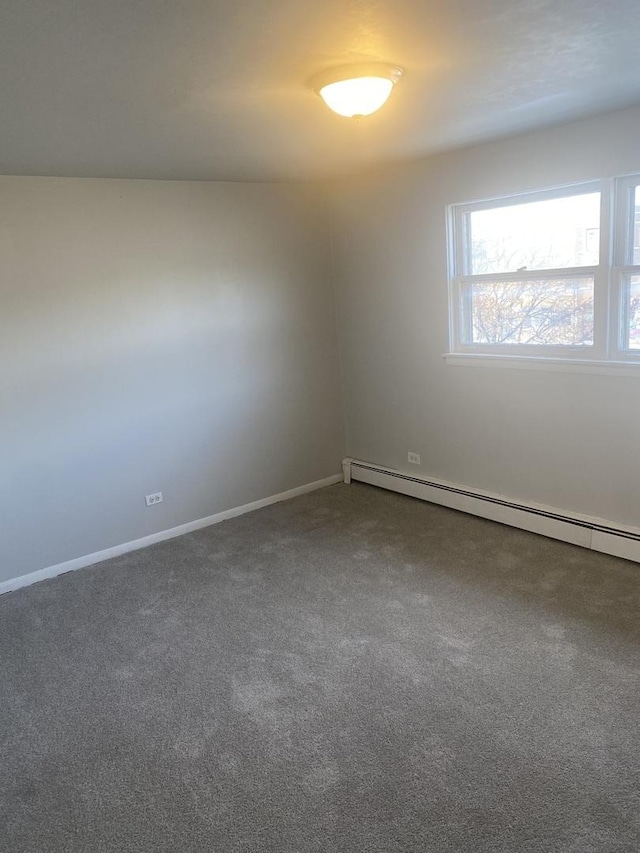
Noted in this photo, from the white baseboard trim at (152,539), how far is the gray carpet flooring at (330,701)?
9 centimetres

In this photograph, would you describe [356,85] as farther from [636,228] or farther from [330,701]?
[330,701]

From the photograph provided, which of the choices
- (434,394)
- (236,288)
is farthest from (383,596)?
(236,288)

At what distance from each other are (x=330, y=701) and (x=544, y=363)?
7.56ft

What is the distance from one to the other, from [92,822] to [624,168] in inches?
145

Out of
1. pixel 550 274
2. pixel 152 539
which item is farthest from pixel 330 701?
pixel 550 274

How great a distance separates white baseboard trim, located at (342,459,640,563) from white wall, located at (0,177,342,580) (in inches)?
25.0

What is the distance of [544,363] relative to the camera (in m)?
3.66

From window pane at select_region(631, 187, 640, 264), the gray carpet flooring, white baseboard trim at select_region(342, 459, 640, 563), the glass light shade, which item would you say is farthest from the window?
the glass light shade

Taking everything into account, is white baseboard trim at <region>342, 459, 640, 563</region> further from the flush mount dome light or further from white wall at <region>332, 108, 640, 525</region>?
the flush mount dome light

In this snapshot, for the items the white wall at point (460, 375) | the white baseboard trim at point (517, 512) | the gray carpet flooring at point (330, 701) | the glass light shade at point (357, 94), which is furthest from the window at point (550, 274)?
the glass light shade at point (357, 94)

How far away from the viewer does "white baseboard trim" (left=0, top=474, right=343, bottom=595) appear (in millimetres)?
3766

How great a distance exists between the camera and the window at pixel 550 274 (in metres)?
3.26

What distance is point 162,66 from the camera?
1.93 meters

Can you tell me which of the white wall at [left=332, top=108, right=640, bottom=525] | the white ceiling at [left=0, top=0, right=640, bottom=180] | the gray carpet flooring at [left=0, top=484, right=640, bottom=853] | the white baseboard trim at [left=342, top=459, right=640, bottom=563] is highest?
the white ceiling at [left=0, top=0, right=640, bottom=180]
